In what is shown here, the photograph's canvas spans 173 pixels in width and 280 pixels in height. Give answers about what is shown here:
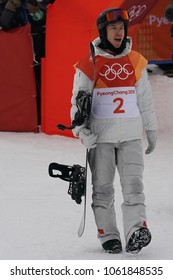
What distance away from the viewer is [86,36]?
11344mm

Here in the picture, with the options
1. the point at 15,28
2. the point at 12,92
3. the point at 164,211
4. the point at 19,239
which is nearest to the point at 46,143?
the point at 12,92

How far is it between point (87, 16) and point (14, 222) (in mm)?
4585

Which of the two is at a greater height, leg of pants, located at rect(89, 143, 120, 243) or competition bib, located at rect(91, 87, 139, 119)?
competition bib, located at rect(91, 87, 139, 119)

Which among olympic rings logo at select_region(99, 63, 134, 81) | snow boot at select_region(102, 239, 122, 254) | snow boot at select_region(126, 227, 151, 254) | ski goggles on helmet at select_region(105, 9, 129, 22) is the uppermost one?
ski goggles on helmet at select_region(105, 9, 129, 22)

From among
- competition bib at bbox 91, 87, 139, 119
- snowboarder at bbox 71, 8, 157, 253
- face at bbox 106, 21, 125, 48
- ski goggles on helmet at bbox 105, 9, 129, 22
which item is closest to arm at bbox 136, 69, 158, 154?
snowboarder at bbox 71, 8, 157, 253

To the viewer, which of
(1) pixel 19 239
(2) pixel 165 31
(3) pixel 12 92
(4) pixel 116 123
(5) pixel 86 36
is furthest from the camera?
(2) pixel 165 31

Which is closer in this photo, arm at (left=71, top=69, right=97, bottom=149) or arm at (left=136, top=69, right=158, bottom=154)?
arm at (left=71, top=69, right=97, bottom=149)

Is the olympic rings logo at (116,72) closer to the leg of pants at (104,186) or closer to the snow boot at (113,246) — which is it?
the leg of pants at (104,186)

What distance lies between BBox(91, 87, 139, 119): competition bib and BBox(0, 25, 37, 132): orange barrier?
598 centimetres

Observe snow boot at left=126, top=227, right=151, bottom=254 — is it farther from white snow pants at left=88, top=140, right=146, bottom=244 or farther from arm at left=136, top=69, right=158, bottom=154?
arm at left=136, top=69, right=158, bottom=154

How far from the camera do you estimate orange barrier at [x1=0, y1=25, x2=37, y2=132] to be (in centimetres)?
1206

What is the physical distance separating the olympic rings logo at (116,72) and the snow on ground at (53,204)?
1307 mm

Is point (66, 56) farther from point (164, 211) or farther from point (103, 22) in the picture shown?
point (103, 22)

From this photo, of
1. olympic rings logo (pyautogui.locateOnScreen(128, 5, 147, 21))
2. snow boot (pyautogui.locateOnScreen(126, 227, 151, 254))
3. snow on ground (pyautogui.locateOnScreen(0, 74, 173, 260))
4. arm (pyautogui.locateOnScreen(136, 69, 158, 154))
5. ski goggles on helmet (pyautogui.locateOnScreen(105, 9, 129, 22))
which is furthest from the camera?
olympic rings logo (pyautogui.locateOnScreen(128, 5, 147, 21))
